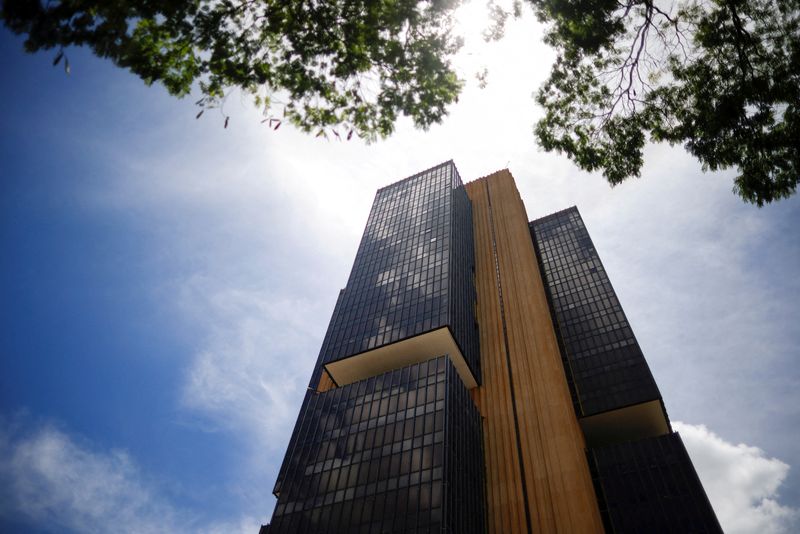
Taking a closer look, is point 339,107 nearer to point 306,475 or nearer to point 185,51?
point 185,51

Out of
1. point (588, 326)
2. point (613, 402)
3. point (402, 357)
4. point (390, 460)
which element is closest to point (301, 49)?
point (390, 460)

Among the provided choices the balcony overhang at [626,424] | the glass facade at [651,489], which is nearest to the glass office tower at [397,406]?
the glass facade at [651,489]

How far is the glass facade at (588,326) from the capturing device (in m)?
A: 63.4

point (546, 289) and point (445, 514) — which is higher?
point (546, 289)

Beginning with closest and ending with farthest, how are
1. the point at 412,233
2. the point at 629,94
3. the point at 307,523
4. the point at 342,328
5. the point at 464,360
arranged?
the point at 629,94, the point at 307,523, the point at 464,360, the point at 342,328, the point at 412,233

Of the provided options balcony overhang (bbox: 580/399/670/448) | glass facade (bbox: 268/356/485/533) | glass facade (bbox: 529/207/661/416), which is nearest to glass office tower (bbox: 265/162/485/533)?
glass facade (bbox: 268/356/485/533)

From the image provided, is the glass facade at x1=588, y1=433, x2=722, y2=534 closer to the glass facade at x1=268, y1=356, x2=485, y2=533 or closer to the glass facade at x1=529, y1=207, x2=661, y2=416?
the glass facade at x1=529, y1=207, x2=661, y2=416

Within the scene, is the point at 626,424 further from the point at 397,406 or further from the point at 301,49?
the point at 301,49

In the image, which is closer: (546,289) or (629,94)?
(629,94)

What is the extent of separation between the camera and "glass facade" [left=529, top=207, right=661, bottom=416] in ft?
208

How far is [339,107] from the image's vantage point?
1369cm

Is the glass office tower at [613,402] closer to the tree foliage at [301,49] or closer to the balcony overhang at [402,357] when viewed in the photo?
the balcony overhang at [402,357]

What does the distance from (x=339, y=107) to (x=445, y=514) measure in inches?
1456

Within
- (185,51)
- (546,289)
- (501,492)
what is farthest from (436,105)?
(546,289)
